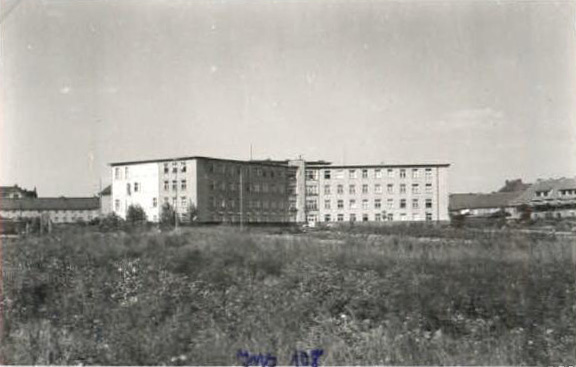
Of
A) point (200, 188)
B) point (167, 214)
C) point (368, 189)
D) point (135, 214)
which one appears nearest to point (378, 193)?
point (368, 189)

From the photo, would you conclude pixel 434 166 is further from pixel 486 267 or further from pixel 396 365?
pixel 396 365

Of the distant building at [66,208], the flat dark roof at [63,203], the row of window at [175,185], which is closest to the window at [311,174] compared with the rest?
the row of window at [175,185]

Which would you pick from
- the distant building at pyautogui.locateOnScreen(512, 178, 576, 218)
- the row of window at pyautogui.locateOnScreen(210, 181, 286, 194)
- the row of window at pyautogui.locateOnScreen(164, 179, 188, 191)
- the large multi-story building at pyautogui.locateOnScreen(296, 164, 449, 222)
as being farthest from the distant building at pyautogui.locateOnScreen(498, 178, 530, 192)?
the row of window at pyautogui.locateOnScreen(164, 179, 188, 191)

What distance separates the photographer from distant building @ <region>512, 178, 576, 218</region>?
7256cm

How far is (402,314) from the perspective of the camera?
366 inches

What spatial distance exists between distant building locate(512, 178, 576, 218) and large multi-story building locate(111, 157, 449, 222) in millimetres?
14342

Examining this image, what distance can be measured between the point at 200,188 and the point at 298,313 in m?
66.3

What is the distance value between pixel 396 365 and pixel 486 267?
714 cm

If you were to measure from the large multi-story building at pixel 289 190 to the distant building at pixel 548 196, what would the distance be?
14342 mm

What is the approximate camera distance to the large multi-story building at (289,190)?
75.5m

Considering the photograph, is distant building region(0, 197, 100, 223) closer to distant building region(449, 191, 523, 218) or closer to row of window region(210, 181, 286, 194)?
row of window region(210, 181, 286, 194)

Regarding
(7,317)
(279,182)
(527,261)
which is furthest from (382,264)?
(279,182)

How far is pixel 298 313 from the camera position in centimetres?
853

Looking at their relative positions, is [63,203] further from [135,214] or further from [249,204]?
[249,204]
